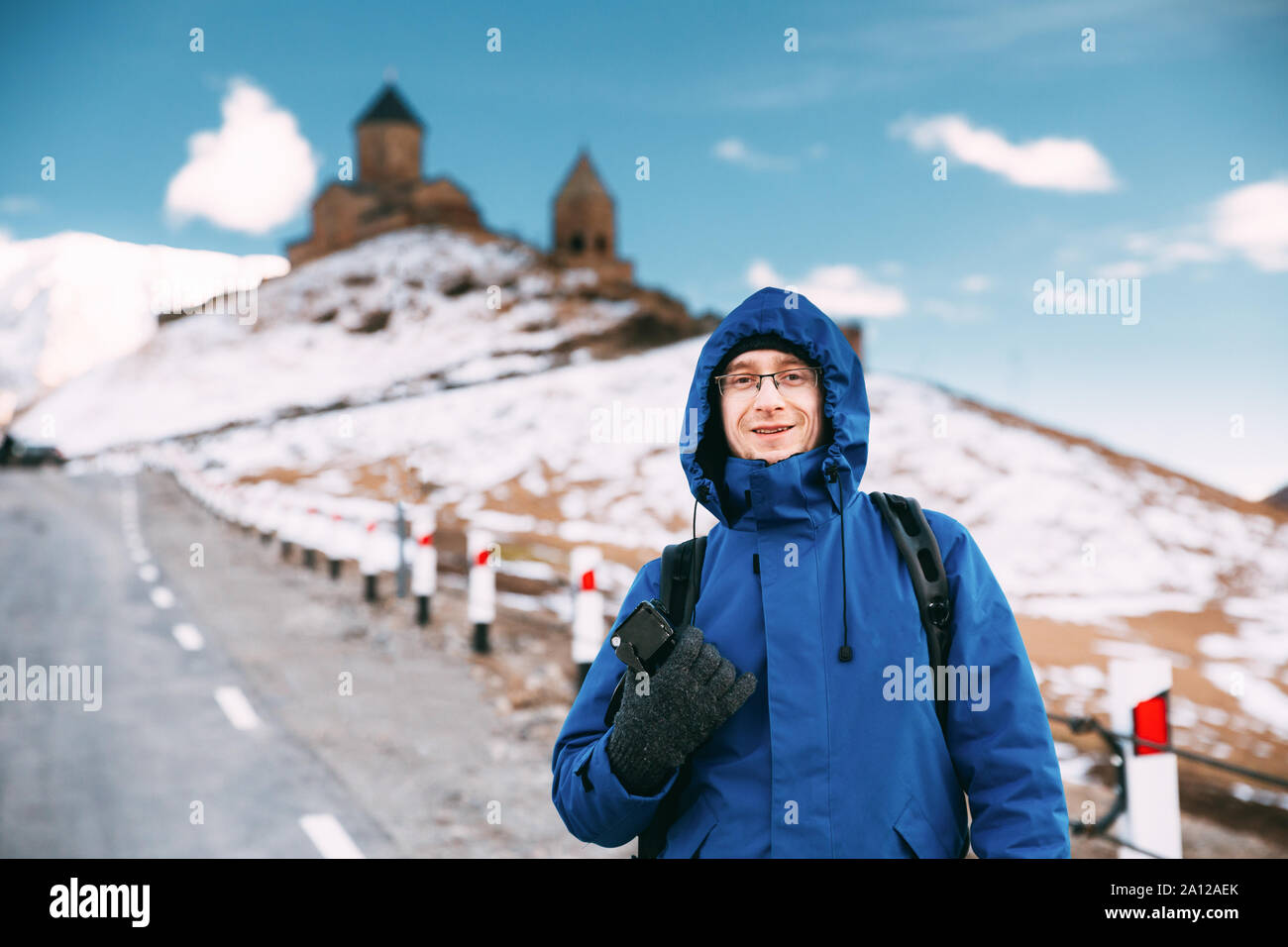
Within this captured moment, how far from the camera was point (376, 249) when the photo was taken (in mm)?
87312

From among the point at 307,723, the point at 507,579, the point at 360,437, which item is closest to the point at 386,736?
the point at 307,723

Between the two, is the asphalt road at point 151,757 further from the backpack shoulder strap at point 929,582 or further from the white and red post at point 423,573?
the backpack shoulder strap at point 929,582

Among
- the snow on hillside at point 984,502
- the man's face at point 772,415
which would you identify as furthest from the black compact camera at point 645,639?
the snow on hillside at point 984,502

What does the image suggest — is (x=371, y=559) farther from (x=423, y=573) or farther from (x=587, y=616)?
(x=587, y=616)

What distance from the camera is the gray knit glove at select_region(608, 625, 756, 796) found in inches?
69.2

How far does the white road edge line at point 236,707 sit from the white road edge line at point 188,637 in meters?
1.60

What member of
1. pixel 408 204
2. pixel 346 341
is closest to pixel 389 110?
pixel 408 204

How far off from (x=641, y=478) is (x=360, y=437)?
1895 centimetres

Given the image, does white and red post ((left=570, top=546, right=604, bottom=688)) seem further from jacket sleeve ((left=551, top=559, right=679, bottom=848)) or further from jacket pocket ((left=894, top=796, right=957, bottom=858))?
jacket pocket ((left=894, top=796, right=957, bottom=858))

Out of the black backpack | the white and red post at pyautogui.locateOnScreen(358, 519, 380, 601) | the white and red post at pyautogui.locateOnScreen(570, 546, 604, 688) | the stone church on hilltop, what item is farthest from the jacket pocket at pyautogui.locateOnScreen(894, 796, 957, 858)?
the stone church on hilltop

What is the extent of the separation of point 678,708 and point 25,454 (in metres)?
47.9

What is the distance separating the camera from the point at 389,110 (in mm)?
99688

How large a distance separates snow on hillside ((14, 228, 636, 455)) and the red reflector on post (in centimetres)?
5730

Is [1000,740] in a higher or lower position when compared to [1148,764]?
higher
